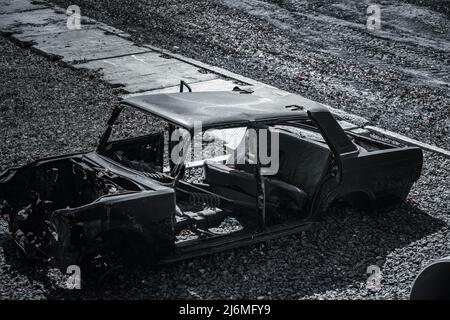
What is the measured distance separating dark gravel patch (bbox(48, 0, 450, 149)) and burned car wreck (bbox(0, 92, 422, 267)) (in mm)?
3393

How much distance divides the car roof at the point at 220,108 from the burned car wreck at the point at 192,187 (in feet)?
0.04

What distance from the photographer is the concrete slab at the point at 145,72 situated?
41.2 ft

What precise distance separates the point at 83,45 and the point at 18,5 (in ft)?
16.1

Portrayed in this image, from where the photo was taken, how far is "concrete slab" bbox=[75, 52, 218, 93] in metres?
12.6

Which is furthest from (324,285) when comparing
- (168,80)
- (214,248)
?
(168,80)

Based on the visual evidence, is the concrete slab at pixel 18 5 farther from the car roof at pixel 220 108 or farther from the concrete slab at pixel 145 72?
the car roof at pixel 220 108

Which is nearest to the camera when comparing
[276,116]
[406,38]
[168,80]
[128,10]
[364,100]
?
[276,116]

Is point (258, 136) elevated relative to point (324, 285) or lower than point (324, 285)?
elevated

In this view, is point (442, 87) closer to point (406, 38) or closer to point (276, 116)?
point (406, 38)

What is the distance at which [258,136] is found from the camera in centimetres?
689

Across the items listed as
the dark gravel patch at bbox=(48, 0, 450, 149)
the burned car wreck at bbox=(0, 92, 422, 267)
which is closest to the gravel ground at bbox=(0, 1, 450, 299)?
the burned car wreck at bbox=(0, 92, 422, 267)

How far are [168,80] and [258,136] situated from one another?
6170 millimetres
